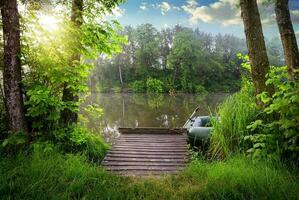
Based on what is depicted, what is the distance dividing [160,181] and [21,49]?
331 centimetres

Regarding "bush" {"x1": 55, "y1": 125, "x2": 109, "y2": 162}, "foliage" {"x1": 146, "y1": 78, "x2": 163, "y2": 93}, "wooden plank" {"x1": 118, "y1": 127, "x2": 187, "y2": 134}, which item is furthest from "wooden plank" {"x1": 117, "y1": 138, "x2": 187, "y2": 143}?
"foliage" {"x1": 146, "y1": 78, "x2": 163, "y2": 93}

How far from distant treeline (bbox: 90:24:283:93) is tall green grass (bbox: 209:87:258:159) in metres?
40.8

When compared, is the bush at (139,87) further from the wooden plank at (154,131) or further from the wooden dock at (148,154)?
the wooden dock at (148,154)

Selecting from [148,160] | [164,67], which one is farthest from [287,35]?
[164,67]

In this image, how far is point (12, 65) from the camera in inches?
167

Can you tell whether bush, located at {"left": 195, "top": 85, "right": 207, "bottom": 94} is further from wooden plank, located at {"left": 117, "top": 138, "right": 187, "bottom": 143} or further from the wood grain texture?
wooden plank, located at {"left": 117, "top": 138, "right": 187, "bottom": 143}

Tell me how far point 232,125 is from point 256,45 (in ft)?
5.20

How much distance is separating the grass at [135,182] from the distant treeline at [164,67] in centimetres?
4255

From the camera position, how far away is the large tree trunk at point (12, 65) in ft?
13.7

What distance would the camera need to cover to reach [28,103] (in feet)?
14.1

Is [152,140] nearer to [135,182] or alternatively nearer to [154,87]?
[135,182]

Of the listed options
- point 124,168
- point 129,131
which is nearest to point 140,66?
point 129,131

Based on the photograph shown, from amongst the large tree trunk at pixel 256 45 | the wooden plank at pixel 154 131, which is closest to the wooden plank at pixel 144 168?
the large tree trunk at pixel 256 45

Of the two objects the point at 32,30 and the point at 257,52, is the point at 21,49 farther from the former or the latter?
the point at 257,52
